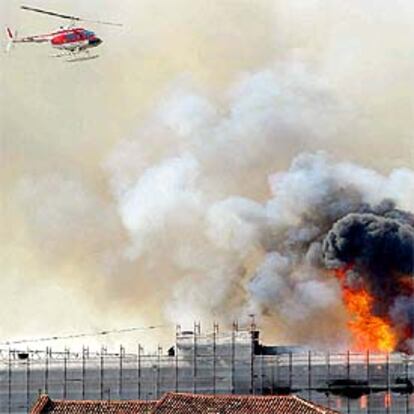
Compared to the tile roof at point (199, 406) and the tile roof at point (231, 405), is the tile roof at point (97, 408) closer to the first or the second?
the tile roof at point (199, 406)

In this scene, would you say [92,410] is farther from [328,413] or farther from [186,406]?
[328,413]

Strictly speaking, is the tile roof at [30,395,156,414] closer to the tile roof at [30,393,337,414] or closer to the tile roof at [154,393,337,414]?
the tile roof at [30,393,337,414]

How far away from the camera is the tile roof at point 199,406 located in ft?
473

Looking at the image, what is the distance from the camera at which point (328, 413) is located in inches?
5768

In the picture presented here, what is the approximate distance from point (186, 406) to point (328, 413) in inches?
448

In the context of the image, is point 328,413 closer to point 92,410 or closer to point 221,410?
point 221,410

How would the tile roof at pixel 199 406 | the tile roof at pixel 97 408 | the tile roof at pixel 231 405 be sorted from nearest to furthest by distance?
the tile roof at pixel 231 405 → the tile roof at pixel 199 406 → the tile roof at pixel 97 408

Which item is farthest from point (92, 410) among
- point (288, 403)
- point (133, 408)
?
point (288, 403)

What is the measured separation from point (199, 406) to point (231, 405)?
2535mm

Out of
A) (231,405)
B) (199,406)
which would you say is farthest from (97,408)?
(231,405)

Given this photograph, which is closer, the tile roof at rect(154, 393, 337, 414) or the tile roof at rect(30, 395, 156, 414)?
the tile roof at rect(154, 393, 337, 414)

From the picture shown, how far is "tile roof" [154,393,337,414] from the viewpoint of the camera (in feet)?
472

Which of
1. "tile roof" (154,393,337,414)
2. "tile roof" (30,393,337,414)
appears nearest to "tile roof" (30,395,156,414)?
"tile roof" (30,393,337,414)

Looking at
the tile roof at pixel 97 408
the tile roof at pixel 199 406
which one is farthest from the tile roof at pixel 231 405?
the tile roof at pixel 97 408
